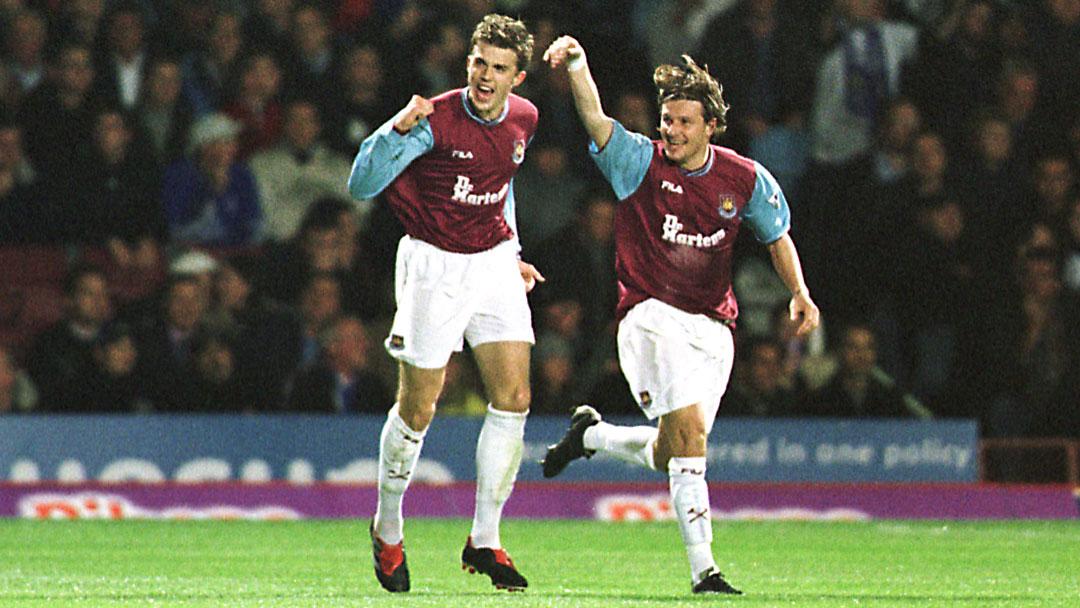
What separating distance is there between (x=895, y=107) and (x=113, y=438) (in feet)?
19.5

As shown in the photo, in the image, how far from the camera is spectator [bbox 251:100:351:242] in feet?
52.3

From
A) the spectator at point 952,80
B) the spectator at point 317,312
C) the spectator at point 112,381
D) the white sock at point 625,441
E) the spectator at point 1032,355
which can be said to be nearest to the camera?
the white sock at point 625,441

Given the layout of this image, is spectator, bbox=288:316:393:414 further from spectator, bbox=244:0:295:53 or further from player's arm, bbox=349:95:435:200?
player's arm, bbox=349:95:435:200

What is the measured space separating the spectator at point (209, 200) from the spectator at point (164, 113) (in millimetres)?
176

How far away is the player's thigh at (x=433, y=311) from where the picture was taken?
28.8ft

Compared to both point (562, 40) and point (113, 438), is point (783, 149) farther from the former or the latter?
point (562, 40)

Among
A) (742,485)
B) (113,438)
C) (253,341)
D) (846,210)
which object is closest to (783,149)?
(846,210)

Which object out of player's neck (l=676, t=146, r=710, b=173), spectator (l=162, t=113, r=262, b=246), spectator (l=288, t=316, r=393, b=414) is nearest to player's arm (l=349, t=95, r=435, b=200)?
player's neck (l=676, t=146, r=710, b=173)

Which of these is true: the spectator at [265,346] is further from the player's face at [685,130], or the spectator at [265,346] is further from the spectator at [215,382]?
the player's face at [685,130]

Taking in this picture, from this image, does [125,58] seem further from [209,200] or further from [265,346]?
[265,346]

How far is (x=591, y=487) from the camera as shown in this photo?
48.8ft

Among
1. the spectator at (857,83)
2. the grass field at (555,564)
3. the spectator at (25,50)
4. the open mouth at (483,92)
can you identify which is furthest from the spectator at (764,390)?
the open mouth at (483,92)

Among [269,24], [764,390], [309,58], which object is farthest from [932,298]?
[269,24]

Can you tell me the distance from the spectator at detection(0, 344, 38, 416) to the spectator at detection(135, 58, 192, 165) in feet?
6.54
